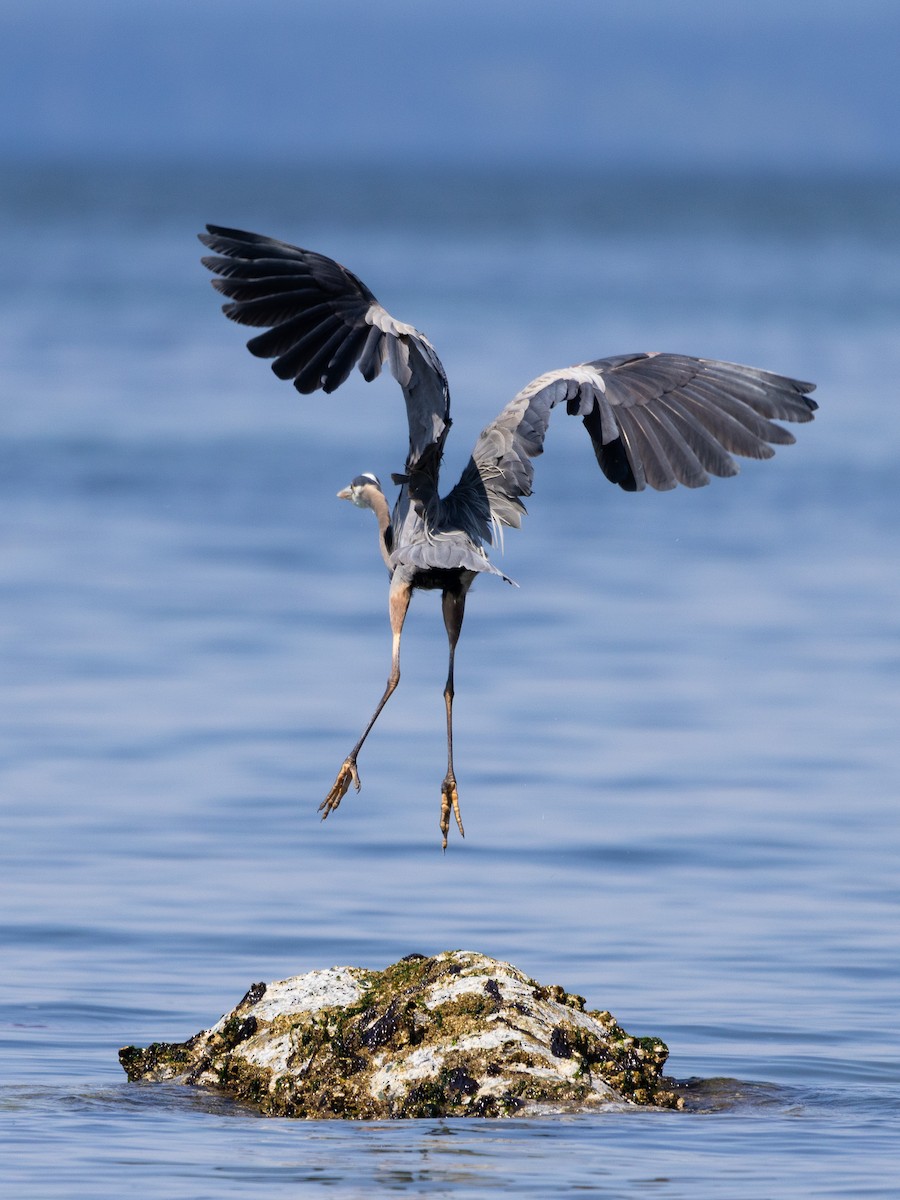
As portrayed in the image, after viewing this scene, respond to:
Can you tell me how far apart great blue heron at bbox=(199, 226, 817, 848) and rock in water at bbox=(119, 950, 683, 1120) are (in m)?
1.21

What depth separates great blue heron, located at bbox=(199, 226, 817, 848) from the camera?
437 inches

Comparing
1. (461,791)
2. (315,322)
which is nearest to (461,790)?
(461,791)

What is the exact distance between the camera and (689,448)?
11656 millimetres

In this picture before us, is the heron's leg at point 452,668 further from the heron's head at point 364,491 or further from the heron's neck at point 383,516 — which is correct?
the heron's head at point 364,491

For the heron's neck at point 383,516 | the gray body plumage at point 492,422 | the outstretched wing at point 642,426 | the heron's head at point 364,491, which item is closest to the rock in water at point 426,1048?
the gray body plumage at point 492,422

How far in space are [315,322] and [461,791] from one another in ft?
18.3

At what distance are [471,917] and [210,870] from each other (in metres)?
1.74

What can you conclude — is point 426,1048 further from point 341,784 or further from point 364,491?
point 364,491

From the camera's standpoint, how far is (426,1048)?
9844 millimetres

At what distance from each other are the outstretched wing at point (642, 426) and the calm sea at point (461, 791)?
2.54 m

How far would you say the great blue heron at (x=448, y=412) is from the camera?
437 inches

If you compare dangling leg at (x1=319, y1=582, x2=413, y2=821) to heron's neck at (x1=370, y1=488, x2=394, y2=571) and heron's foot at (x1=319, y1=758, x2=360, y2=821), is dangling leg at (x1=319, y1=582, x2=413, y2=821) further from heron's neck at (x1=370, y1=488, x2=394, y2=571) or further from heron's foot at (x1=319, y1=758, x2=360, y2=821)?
heron's neck at (x1=370, y1=488, x2=394, y2=571)

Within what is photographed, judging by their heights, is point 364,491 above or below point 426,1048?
above

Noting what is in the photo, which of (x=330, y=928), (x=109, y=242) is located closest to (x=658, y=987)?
(x=330, y=928)
